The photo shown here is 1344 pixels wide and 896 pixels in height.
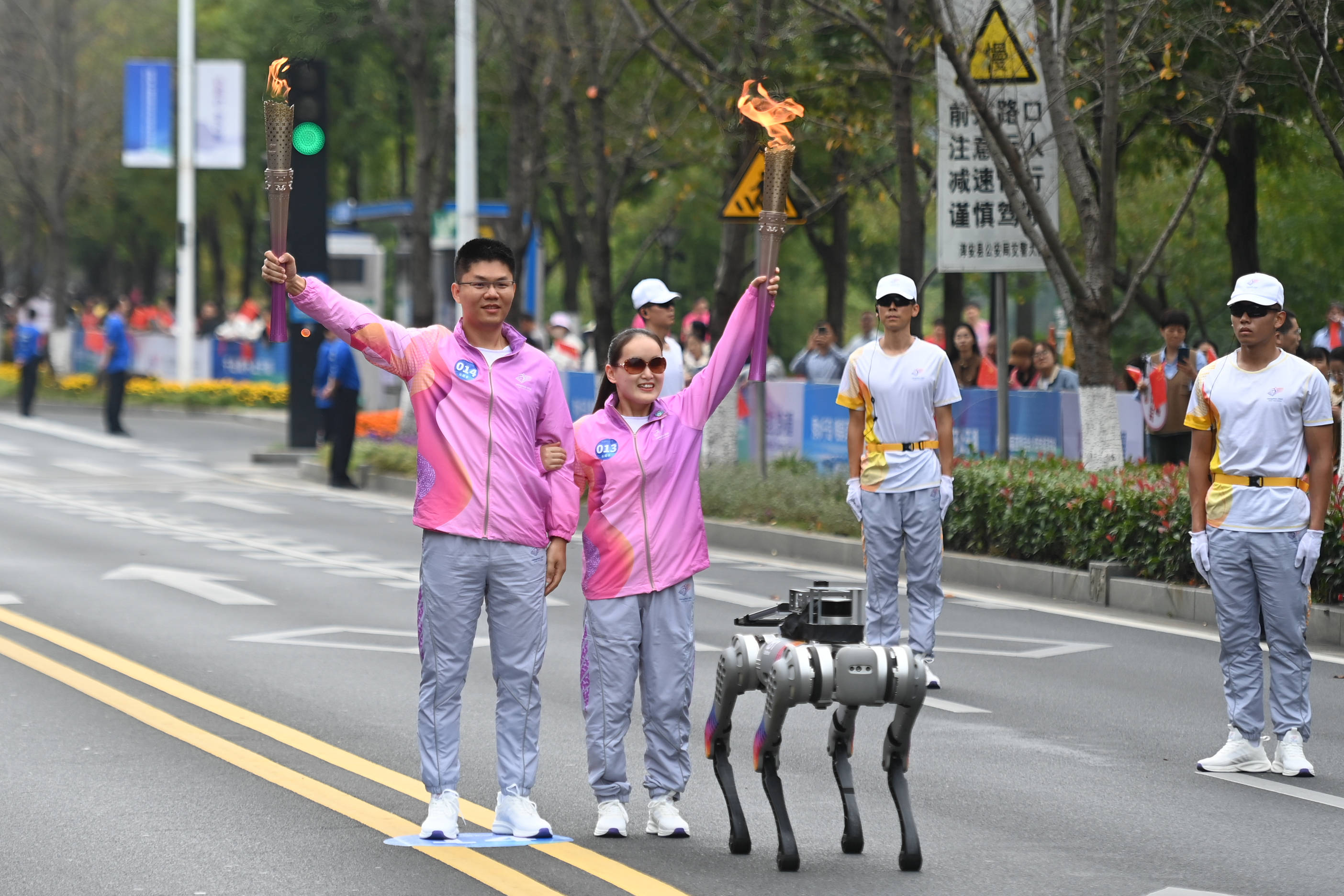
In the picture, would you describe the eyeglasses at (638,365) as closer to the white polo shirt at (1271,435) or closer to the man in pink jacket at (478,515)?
the man in pink jacket at (478,515)

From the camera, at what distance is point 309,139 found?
16.9 metres

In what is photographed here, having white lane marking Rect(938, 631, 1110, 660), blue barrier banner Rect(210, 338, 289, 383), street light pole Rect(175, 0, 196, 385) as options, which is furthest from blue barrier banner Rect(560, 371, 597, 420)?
blue barrier banner Rect(210, 338, 289, 383)

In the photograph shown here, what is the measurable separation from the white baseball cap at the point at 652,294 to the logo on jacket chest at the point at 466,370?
12.2 ft

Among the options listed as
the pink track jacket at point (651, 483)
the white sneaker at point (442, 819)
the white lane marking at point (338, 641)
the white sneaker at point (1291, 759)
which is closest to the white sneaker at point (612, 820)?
the white sneaker at point (442, 819)

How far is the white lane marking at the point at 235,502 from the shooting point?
18859 millimetres

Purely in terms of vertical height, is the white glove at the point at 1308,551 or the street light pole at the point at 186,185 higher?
the street light pole at the point at 186,185

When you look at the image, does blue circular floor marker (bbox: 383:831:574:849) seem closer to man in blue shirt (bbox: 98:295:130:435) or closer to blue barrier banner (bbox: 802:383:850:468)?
blue barrier banner (bbox: 802:383:850:468)

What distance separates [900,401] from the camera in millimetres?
9422

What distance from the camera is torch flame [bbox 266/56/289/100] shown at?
5949 mm

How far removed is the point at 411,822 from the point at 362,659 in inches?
143

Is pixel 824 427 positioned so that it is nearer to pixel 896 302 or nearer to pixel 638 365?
pixel 896 302

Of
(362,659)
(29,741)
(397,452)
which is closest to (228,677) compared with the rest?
(362,659)

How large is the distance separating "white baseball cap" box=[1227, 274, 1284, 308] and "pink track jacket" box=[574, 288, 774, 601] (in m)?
2.38

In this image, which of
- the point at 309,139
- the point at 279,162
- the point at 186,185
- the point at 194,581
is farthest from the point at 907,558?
the point at 186,185
